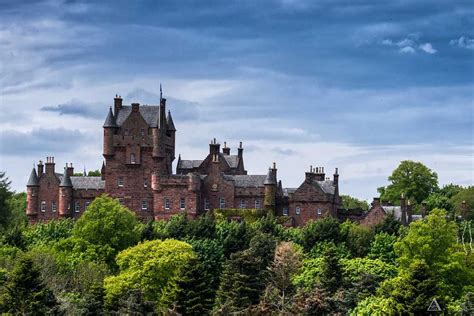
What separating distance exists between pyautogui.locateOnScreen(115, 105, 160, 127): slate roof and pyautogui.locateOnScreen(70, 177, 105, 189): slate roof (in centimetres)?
693

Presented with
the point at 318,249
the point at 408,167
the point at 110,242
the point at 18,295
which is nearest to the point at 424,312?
the point at 18,295

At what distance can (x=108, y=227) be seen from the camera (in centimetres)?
11475

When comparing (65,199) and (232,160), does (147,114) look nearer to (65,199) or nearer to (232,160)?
(232,160)

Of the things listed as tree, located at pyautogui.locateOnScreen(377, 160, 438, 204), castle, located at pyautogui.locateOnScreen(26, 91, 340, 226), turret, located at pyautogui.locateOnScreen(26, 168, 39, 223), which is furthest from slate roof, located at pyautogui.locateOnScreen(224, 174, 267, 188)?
tree, located at pyautogui.locateOnScreen(377, 160, 438, 204)

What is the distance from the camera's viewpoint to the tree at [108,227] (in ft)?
378

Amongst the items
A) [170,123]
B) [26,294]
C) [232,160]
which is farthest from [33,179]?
[26,294]

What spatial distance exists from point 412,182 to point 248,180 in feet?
128

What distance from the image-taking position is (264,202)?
126 meters

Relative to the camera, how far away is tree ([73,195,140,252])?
378ft

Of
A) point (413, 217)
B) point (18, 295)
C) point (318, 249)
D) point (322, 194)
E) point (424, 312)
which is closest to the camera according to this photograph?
point (424, 312)

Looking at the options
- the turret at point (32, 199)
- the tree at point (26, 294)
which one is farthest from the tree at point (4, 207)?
the tree at point (26, 294)

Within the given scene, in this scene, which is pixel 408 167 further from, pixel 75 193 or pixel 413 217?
pixel 75 193

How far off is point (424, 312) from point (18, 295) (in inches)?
1102

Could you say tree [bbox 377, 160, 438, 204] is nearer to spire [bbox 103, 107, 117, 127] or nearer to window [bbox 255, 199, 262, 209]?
window [bbox 255, 199, 262, 209]
